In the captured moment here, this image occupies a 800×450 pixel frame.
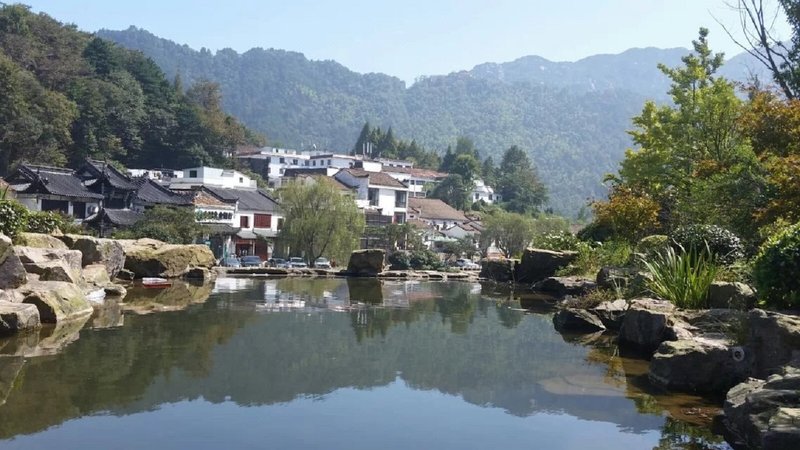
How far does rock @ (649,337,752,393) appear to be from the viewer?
899 centimetres

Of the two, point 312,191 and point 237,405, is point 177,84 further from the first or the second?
point 237,405

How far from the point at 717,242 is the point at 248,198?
42509 millimetres

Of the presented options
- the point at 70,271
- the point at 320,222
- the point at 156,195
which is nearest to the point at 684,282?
the point at 70,271

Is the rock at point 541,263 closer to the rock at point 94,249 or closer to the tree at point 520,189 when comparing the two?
the rock at point 94,249

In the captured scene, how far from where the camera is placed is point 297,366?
1099cm

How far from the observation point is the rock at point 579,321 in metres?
14.9

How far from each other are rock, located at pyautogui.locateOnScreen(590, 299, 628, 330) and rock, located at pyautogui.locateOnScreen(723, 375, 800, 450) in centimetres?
707

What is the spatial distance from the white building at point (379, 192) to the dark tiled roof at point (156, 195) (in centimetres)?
2110

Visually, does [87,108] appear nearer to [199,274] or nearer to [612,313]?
[199,274]

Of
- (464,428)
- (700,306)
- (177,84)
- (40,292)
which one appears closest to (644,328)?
(700,306)

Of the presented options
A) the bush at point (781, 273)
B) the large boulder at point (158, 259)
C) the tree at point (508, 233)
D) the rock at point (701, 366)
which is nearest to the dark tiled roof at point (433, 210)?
the tree at point (508, 233)

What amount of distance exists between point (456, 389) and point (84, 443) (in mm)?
4612

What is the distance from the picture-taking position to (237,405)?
8703 millimetres

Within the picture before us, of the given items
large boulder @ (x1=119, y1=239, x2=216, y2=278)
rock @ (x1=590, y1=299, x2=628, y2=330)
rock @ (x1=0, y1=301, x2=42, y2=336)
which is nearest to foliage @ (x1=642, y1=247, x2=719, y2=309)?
rock @ (x1=590, y1=299, x2=628, y2=330)
